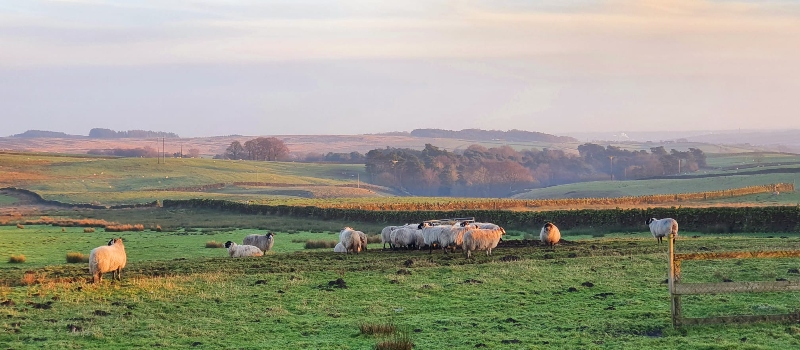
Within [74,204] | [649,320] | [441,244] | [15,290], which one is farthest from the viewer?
[74,204]

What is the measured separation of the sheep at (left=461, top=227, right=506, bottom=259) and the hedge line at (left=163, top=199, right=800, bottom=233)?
19.2 metres

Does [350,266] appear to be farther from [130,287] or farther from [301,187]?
[301,187]

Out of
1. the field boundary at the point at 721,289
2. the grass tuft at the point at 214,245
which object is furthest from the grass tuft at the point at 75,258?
the field boundary at the point at 721,289

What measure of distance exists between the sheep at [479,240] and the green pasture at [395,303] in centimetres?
82

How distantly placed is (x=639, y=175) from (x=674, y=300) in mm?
166065

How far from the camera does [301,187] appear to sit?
129 metres

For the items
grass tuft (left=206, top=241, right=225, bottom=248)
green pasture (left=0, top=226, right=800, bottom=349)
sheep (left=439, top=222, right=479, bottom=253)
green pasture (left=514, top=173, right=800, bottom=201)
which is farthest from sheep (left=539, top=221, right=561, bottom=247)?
green pasture (left=514, top=173, right=800, bottom=201)

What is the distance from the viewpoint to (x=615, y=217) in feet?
165

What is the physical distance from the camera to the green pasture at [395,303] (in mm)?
15234

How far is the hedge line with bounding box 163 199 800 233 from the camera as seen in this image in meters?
44.4

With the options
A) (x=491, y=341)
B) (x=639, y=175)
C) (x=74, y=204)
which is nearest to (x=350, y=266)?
→ (x=491, y=341)

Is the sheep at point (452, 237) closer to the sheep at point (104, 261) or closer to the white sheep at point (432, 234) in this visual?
the white sheep at point (432, 234)

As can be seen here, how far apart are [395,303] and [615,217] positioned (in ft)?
110

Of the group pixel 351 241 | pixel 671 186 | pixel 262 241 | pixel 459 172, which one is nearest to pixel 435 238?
pixel 351 241
